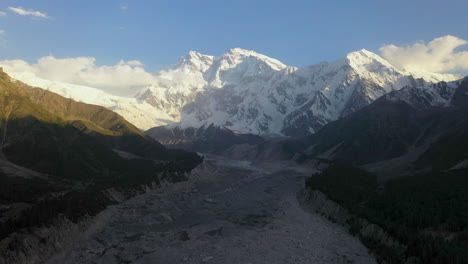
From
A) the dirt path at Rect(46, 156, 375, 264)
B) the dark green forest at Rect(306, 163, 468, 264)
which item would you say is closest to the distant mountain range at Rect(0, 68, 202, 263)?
the dirt path at Rect(46, 156, 375, 264)

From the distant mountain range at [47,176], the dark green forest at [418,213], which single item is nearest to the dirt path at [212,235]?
the distant mountain range at [47,176]

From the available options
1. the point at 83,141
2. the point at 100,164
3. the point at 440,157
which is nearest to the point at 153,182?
the point at 100,164

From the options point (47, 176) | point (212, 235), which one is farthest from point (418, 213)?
point (47, 176)

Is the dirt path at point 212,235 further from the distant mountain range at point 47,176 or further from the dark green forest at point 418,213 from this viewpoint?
the dark green forest at point 418,213

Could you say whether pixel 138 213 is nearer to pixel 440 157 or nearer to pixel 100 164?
pixel 100 164

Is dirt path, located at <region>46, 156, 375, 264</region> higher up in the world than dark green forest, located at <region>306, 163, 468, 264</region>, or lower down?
lower down

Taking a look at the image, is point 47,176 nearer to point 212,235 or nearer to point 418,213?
point 212,235

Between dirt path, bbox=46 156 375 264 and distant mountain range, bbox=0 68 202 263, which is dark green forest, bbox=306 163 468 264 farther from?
distant mountain range, bbox=0 68 202 263

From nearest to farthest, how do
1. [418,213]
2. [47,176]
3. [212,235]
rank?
1. [212,235]
2. [418,213]
3. [47,176]

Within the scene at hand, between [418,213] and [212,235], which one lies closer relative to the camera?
[212,235]

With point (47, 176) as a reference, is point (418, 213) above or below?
above
